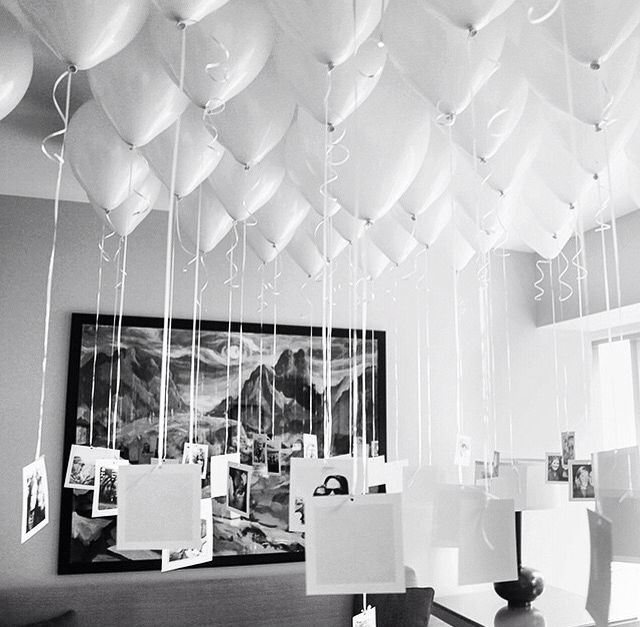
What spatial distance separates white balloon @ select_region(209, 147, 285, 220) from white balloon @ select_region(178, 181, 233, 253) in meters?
0.25

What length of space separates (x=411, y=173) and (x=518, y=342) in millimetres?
2214

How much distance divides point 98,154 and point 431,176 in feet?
2.77

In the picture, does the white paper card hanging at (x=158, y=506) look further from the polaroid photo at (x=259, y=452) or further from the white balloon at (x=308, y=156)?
the polaroid photo at (x=259, y=452)

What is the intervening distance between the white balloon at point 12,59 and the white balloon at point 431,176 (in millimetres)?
921

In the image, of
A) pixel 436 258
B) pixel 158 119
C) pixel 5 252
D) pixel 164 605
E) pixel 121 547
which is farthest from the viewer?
pixel 436 258

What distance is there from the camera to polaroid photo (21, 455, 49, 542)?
1304 mm

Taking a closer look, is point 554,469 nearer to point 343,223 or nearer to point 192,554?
point 343,223

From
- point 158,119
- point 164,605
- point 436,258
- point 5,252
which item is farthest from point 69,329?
point 436,258

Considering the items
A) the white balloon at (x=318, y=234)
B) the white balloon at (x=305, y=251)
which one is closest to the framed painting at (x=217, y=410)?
the white balloon at (x=305, y=251)

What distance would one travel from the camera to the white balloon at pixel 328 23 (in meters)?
1.06

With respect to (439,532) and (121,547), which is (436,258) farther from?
(121,547)

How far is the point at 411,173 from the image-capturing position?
1469 mm

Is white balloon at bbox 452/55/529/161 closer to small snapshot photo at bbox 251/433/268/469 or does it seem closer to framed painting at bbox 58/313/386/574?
framed painting at bbox 58/313/386/574

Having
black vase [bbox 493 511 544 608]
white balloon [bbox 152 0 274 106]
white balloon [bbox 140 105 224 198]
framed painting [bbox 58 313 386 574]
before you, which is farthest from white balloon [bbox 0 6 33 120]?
black vase [bbox 493 511 544 608]
